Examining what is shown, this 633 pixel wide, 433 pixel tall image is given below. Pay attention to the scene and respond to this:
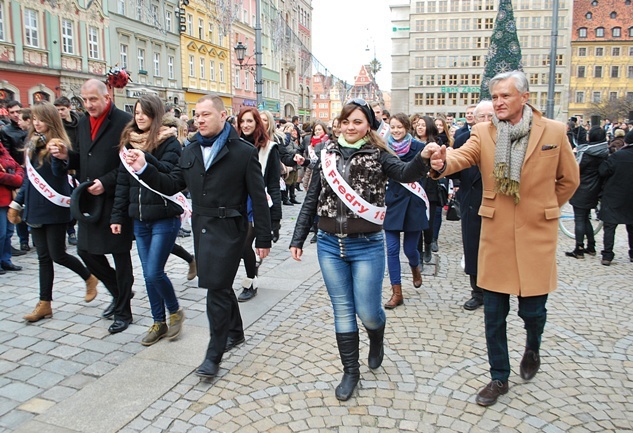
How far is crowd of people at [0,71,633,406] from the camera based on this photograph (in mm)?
3566

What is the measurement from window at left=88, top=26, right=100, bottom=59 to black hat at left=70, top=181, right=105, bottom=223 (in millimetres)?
28075

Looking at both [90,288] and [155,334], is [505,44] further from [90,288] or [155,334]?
[155,334]

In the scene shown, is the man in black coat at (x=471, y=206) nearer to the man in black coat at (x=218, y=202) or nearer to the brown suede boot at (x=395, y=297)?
the brown suede boot at (x=395, y=297)

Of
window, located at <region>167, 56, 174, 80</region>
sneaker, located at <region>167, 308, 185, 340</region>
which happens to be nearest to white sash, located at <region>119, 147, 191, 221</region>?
sneaker, located at <region>167, 308, 185, 340</region>

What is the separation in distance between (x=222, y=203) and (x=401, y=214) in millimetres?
2509

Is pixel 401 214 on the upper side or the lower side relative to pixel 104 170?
lower

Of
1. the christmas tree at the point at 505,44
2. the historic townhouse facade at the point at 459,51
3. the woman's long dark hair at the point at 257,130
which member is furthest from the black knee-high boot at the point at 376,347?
the historic townhouse facade at the point at 459,51

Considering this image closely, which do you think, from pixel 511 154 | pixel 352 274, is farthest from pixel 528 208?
pixel 352 274

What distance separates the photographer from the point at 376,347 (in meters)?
4.14

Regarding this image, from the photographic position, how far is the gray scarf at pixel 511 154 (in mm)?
3467

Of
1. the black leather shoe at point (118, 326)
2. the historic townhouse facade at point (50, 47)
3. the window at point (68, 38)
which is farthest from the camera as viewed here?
the window at point (68, 38)

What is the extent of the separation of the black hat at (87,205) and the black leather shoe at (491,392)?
349 centimetres

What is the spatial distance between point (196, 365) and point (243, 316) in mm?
1222

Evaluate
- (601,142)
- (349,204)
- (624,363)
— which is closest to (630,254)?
(601,142)
